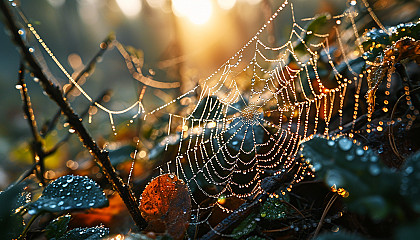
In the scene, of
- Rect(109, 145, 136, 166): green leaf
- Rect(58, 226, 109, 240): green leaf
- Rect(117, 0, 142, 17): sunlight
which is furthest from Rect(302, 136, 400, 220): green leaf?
Rect(117, 0, 142, 17): sunlight

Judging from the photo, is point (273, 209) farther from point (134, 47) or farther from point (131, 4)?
point (131, 4)

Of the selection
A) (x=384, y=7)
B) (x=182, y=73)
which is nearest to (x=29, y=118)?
(x=182, y=73)

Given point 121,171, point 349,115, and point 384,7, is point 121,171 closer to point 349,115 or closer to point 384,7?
point 349,115

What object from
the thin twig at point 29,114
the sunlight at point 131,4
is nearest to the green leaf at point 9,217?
the thin twig at point 29,114

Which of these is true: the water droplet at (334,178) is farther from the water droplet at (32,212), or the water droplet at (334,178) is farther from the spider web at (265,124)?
the water droplet at (32,212)

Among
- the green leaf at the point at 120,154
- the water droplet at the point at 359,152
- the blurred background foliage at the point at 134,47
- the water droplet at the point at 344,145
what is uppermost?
the blurred background foliage at the point at 134,47
